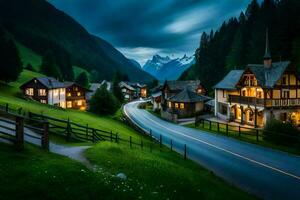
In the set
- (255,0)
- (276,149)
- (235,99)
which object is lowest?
(276,149)

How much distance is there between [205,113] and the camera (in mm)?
70000

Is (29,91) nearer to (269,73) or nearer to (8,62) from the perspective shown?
(8,62)

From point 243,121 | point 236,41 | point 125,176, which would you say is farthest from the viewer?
point 236,41

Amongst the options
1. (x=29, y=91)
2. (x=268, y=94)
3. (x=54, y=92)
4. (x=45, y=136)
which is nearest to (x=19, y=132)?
(x=45, y=136)

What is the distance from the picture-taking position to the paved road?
1716cm

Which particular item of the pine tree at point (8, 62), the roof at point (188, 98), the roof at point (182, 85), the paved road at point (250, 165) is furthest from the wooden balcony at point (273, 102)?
the pine tree at point (8, 62)

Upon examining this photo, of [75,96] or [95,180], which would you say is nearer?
[95,180]

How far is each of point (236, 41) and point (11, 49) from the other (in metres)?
68.4

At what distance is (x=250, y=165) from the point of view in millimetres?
22562

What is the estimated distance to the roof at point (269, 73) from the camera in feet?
151

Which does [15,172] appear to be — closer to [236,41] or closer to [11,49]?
[11,49]

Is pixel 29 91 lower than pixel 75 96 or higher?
higher

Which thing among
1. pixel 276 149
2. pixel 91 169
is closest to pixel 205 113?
pixel 276 149

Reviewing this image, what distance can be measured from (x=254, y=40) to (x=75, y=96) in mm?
58564
